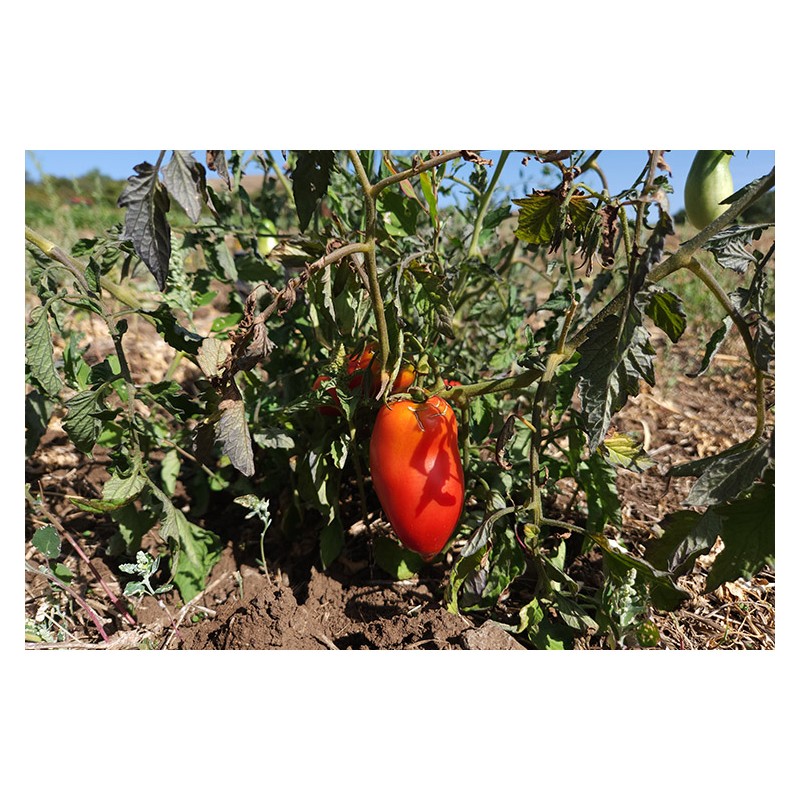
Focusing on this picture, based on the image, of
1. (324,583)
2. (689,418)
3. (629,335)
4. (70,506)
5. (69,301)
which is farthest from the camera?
(689,418)

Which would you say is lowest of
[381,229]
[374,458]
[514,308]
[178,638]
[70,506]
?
[178,638]

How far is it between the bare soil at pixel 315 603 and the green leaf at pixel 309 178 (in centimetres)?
57

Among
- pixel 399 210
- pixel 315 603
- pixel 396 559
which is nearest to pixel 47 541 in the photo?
pixel 315 603

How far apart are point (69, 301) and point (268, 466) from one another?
0.50 m

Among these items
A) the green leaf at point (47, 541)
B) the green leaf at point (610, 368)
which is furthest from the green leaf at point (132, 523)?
the green leaf at point (610, 368)

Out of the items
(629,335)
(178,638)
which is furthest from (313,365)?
(629,335)

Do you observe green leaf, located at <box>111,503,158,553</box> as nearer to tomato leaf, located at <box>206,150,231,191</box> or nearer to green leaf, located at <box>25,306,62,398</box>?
green leaf, located at <box>25,306,62,398</box>

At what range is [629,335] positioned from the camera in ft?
2.45

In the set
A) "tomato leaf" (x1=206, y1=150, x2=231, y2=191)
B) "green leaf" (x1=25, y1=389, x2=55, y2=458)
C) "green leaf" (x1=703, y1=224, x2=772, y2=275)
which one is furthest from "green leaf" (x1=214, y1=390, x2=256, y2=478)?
"green leaf" (x1=703, y1=224, x2=772, y2=275)

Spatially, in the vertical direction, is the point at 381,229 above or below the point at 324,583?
above

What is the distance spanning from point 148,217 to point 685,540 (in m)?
0.71

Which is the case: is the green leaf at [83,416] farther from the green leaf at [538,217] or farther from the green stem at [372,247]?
the green leaf at [538,217]

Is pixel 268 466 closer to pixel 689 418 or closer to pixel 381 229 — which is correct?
pixel 381 229

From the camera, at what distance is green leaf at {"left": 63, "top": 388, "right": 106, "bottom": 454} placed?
926 mm
